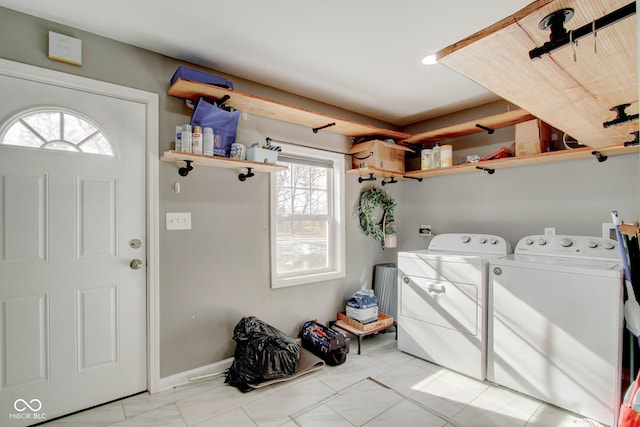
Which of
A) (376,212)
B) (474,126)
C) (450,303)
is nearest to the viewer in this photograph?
(450,303)

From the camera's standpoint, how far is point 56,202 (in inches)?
73.2

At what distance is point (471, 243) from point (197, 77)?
2.72 m

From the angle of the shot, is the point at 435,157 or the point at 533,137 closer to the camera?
the point at 533,137


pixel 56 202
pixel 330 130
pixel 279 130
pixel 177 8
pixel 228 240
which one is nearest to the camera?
pixel 177 8

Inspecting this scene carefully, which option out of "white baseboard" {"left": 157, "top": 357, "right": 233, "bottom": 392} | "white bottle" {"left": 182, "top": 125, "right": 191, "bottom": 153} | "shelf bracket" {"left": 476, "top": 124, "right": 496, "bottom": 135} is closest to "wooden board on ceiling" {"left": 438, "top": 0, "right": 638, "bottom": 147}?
"shelf bracket" {"left": 476, "top": 124, "right": 496, "bottom": 135}

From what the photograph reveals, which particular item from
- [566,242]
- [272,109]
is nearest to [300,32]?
[272,109]

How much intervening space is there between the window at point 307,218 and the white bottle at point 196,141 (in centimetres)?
75

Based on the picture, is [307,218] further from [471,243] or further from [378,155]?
[471,243]

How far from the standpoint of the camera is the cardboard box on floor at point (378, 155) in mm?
3121

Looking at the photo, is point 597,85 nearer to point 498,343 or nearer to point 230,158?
point 498,343

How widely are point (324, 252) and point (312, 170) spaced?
87 cm

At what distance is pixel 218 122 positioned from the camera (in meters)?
2.24

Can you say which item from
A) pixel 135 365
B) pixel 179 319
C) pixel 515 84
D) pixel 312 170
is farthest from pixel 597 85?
pixel 135 365

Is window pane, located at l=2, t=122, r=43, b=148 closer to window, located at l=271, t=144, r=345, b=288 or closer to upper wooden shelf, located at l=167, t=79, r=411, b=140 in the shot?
upper wooden shelf, located at l=167, t=79, r=411, b=140
